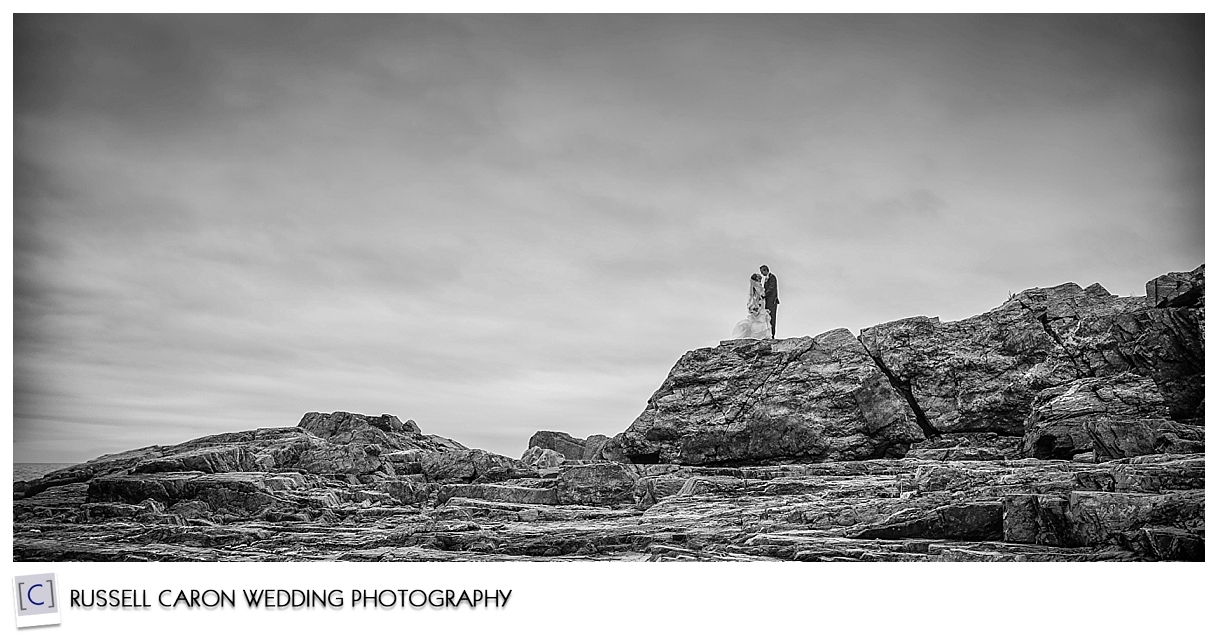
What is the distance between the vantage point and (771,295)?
32.9 meters

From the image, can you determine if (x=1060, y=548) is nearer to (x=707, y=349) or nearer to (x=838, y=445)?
(x=838, y=445)

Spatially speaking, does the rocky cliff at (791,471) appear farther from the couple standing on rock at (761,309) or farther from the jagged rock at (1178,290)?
the couple standing on rock at (761,309)

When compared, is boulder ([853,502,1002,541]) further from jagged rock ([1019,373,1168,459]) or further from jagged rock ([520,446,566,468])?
jagged rock ([520,446,566,468])

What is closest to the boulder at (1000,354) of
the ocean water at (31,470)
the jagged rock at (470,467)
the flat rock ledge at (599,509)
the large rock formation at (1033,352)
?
the large rock formation at (1033,352)

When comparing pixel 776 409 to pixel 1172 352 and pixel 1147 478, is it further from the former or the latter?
pixel 1147 478

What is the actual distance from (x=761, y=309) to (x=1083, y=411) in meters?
11.5

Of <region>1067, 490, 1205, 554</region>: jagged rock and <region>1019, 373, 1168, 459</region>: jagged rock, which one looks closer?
<region>1067, 490, 1205, 554</region>: jagged rock

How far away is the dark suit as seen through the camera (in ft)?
108

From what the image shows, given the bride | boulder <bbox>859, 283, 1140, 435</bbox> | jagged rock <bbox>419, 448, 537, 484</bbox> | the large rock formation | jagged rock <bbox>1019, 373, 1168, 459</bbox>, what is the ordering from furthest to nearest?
the bride < boulder <bbox>859, 283, 1140, 435</bbox> < jagged rock <bbox>419, 448, 537, 484</bbox> < the large rock formation < jagged rock <bbox>1019, 373, 1168, 459</bbox>

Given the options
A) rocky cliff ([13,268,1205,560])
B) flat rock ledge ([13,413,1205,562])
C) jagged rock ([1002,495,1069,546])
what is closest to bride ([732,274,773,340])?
rocky cliff ([13,268,1205,560])
